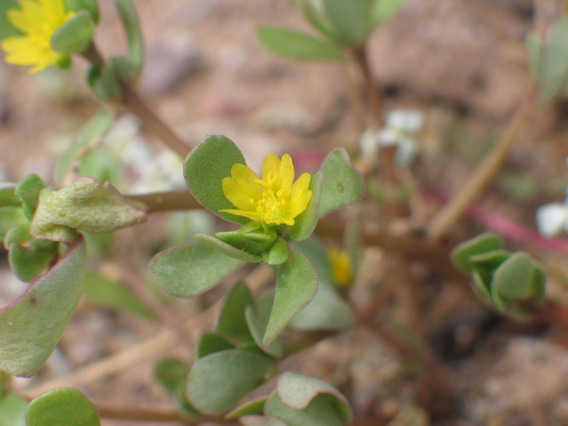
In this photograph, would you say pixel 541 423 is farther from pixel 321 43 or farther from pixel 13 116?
pixel 13 116

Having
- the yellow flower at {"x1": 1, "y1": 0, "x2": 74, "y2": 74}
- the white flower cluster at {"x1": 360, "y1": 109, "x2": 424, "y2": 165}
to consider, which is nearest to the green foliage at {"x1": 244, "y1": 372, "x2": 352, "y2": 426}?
the yellow flower at {"x1": 1, "y1": 0, "x2": 74, "y2": 74}

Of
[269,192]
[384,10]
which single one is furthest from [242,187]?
[384,10]

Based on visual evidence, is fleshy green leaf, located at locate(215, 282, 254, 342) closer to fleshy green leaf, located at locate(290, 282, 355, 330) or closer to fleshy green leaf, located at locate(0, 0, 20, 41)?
fleshy green leaf, located at locate(290, 282, 355, 330)

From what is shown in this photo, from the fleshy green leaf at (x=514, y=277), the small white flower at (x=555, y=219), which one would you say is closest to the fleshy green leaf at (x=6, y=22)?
the fleshy green leaf at (x=514, y=277)

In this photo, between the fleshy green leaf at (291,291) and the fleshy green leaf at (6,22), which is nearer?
the fleshy green leaf at (291,291)

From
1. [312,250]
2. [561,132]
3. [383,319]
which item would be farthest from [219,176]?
[561,132]

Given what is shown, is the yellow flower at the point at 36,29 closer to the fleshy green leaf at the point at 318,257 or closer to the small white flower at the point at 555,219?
the fleshy green leaf at the point at 318,257
